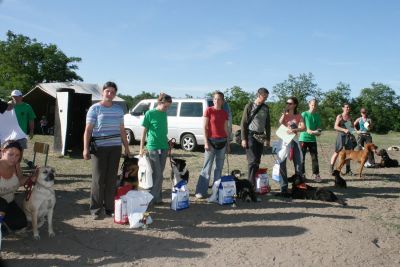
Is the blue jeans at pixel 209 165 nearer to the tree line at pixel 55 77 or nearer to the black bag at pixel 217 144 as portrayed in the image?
the black bag at pixel 217 144

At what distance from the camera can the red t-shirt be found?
652 centimetres

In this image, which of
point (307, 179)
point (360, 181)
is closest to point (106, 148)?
point (307, 179)

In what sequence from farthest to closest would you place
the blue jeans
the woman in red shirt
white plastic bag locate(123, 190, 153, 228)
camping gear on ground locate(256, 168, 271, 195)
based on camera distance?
camping gear on ground locate(256, 168, 271, 195) → the blue jeans → the woman in red shirt → white plastic bag locate(123, 190, 153, 228)

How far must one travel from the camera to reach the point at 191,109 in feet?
44.8

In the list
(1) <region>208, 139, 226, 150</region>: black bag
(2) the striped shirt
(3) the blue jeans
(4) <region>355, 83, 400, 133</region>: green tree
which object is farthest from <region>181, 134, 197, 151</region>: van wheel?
(4) <region>355, 83, 400, 133</region>: green tree

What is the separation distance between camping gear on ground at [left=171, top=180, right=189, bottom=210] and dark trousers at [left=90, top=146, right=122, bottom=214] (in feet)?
2.98

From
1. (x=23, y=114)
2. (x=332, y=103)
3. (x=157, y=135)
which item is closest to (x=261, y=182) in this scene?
(x=157, y=135)

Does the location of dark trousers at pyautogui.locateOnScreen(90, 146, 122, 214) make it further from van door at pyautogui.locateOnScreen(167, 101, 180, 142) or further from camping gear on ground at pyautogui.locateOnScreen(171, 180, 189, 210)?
van door at pyautogui.locateOnScreen(167, 101, 180, 142)

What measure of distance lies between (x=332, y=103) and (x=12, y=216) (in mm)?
62500

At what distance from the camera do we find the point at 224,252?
4.34 metres

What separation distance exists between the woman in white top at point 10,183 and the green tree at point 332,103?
176 feet

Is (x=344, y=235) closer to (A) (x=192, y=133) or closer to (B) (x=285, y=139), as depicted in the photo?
(B) (x=285, y=139)

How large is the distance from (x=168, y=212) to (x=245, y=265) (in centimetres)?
211

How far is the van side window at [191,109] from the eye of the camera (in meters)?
13.5
